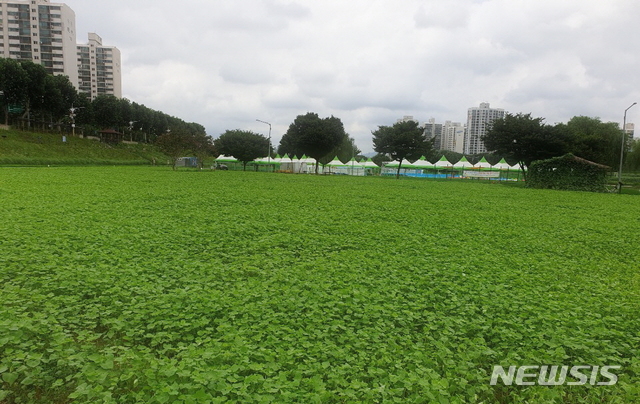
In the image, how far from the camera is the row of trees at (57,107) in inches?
2032

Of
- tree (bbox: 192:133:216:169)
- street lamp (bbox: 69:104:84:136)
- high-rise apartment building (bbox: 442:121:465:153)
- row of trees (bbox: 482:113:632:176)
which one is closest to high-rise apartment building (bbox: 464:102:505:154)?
high-rise apartment building (bbox: 442:121:465:153)

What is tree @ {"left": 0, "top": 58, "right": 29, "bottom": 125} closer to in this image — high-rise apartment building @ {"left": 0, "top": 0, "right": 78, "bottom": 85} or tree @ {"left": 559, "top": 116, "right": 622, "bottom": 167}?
high-rise apartment building @ {"left": 0, "top": 0, "right": 78, "bottom": 85}

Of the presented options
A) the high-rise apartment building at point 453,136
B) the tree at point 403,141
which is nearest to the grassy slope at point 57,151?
the tree at point 403,141

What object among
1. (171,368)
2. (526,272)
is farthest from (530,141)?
(171,368)

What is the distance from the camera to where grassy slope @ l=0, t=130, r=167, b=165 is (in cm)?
4253

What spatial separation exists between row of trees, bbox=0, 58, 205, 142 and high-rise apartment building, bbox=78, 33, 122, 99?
37.6 metres

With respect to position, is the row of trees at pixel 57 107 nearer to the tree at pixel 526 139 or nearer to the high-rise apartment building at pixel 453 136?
the tree at pixel 526 139

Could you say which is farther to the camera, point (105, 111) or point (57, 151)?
point (105, 111)

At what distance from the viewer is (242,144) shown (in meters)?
57.1

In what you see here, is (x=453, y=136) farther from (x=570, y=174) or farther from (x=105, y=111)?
(x=105, y=111)

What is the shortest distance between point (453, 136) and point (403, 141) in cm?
10216

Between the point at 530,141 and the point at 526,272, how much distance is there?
129 ft

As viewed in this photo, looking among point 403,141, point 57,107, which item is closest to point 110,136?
point 57,107

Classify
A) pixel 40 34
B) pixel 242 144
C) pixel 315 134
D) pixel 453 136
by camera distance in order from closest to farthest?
pixel 315 134 < pixel 242 144 < pixel 40 34 < pixel 453 136
